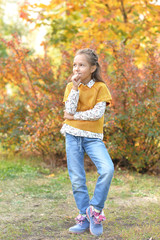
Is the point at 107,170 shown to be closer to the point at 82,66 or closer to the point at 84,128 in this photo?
the point at 84,128

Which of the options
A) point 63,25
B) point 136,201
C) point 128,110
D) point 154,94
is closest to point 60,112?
point 128,110

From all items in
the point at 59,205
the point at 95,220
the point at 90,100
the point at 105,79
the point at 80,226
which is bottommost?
the point at 59,205

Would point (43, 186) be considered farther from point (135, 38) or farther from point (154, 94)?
point (135, 38)

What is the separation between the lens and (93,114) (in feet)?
9.75

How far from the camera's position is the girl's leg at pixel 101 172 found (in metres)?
2.82

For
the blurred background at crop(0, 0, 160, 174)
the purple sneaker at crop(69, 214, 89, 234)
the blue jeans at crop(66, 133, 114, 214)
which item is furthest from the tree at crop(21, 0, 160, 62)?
the purple sneaker at crop(69, 214, 89, 234)

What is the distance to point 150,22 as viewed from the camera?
6.71 metres

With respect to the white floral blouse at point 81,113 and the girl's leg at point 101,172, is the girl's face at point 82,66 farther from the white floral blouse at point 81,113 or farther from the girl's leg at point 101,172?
the girl's leg at point 101,172

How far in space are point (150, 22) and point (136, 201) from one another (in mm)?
4035

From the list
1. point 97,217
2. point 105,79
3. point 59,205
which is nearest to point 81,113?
point 97,217

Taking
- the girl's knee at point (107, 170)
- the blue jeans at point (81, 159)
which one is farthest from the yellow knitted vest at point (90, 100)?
the girl's knee at point (107, 170)

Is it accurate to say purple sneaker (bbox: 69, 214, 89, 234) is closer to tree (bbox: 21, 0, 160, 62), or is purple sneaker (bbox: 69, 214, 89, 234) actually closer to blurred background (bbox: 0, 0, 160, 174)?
blurred background (bbox: 0, 0, 160, 174)

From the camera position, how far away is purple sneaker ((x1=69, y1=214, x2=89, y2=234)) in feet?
9.86

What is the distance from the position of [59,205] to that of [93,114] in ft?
4.64
